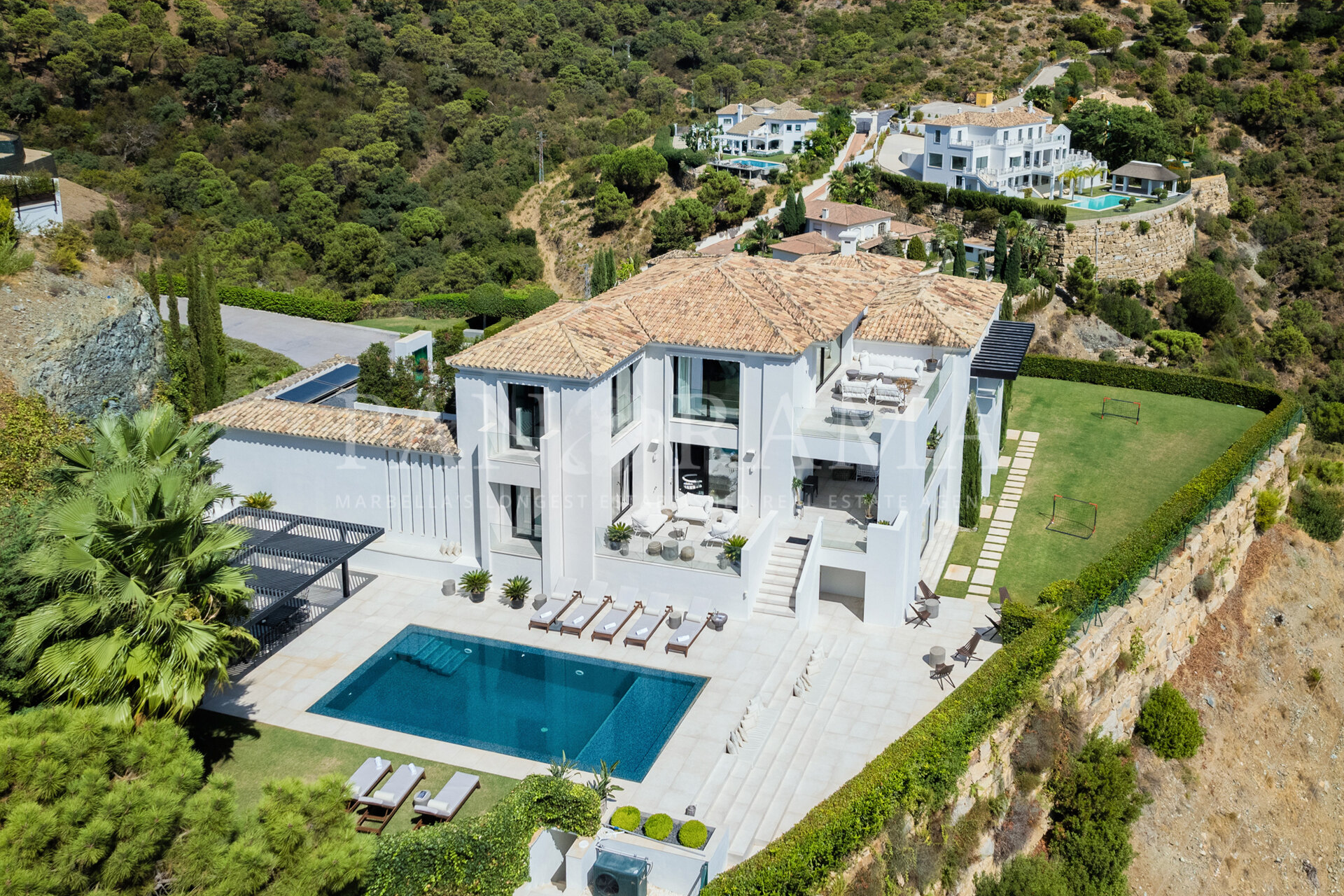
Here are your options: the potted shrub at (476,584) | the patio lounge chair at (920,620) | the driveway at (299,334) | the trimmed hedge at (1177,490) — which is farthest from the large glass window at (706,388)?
the driveway at (299,334)

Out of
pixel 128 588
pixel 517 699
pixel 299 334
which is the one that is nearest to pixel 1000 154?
pixel 299 334

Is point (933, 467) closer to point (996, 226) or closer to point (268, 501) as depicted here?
point (268, 501)


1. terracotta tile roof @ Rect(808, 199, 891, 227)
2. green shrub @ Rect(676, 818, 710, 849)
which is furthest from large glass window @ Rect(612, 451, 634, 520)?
terracotta tile roof @ Rect(808, 199, 891, 227)

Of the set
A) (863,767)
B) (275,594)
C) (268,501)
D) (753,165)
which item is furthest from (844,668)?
(753,165)

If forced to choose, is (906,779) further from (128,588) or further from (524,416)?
(128,588)

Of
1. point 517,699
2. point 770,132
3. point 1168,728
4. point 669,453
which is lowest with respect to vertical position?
point 1168,728

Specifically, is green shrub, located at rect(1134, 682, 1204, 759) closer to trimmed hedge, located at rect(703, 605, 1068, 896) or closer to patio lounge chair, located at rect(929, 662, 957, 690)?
trimmed hedge, located at rect(703, 605, 1068, 896)

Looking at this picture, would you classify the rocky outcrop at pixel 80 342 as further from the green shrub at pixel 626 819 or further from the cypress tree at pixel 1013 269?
the cypress tree at pixel 1013 269
